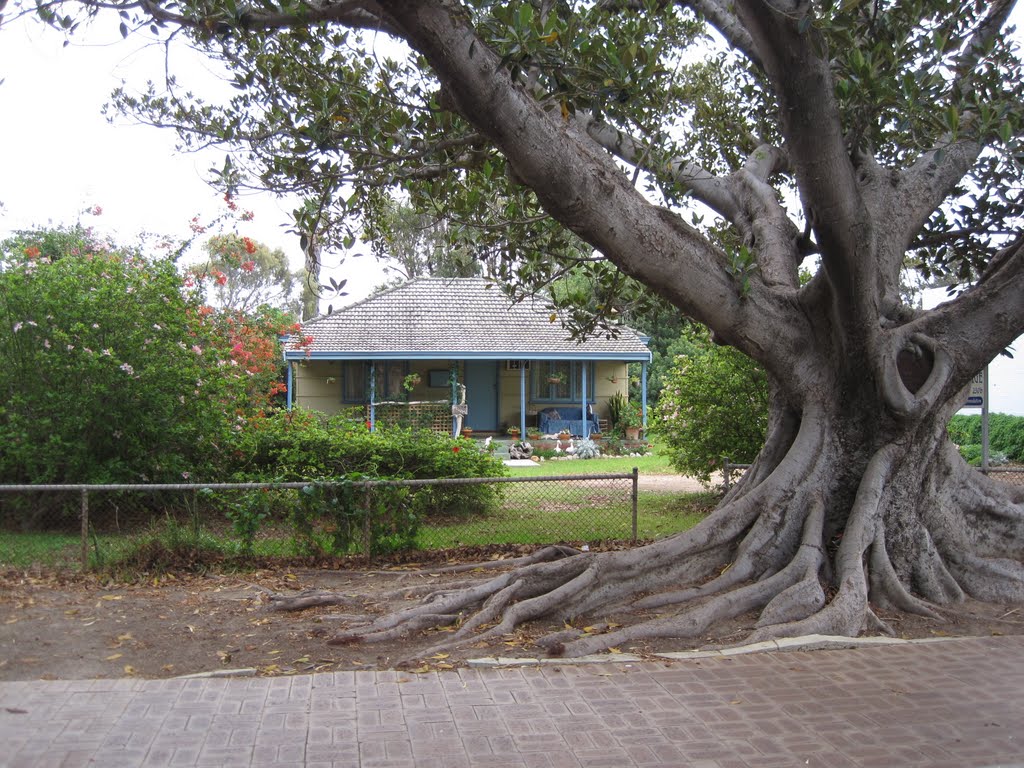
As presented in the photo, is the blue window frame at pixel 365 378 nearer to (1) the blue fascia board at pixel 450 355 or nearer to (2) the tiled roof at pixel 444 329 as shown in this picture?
(2) the tiled roof at pixel 444 329

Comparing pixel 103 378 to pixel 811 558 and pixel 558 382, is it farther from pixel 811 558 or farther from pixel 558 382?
pixel 558 382

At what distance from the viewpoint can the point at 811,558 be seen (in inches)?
286

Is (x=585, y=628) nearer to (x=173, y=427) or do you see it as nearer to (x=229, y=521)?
(x=229, y=521)

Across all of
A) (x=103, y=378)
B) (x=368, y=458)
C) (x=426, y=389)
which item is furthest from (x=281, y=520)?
(x=426, y=389)

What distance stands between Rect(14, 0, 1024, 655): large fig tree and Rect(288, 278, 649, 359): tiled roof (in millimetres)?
13744

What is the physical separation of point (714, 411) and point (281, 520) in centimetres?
716

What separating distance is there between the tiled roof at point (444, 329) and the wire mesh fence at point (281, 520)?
11.8m

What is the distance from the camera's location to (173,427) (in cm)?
1140

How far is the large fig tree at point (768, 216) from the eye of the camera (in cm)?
618

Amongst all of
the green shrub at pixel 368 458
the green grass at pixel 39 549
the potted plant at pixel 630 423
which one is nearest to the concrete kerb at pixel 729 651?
the green shrub at pixel 368 458

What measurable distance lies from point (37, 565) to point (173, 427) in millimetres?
2924

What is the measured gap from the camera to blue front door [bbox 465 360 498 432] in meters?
26.1

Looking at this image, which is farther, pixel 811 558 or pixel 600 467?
pixel 600 467

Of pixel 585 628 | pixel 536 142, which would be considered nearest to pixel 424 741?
pixel 585 628
